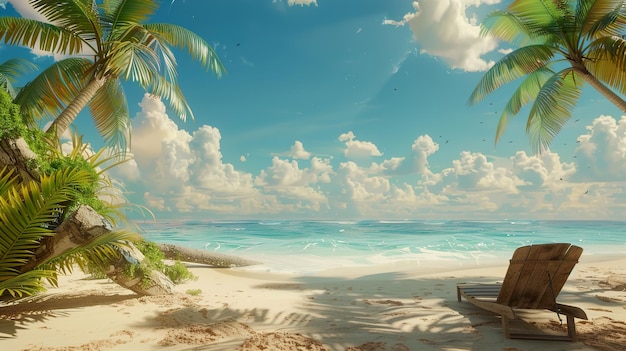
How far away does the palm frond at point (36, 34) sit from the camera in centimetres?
839

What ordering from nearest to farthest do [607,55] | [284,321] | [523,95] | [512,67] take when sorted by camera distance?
[284,321] → [607,55] → [512,67] → [523,95]

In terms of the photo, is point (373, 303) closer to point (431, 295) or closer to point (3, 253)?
point (431, 295)

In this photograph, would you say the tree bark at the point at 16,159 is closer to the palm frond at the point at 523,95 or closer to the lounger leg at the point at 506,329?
the lounger leg at the point at 506,329

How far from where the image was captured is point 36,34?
8594mm

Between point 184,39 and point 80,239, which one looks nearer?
point 80,239

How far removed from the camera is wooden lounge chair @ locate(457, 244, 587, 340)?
4.39 metres

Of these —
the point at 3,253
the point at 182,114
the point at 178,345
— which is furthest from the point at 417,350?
the point at 182,114

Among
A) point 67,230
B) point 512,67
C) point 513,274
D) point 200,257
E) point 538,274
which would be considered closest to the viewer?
point 538,274

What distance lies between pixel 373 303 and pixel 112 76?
7899 millimetres

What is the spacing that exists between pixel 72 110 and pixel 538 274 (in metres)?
9.03

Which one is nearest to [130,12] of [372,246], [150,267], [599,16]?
[150,267]

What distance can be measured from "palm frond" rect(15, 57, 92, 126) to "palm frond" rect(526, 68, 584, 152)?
11932 mm

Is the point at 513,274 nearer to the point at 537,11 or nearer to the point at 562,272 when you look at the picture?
the point at 562,272

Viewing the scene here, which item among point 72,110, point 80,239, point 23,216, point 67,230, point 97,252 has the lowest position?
point 97,252
